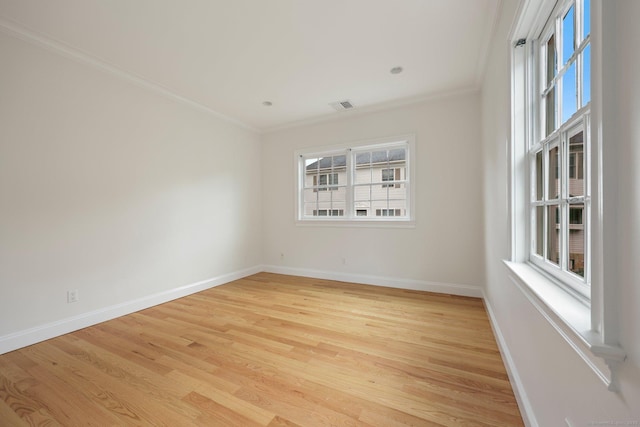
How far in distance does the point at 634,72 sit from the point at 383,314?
2673 mm

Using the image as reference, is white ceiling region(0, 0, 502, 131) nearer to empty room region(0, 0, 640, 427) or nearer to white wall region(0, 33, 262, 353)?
empty room region(0, 0, 640, 427)

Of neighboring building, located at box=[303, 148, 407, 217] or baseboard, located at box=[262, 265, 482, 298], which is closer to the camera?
baseboard, located at box=[262, 265, 482, 298]

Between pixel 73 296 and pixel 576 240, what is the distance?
3.87 metres

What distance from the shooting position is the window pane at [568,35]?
1.10m

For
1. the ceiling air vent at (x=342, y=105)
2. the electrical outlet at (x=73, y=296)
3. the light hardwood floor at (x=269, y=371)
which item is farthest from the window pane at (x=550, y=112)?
the electrical outlet at (x=73, y=296)

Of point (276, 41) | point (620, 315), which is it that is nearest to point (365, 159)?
point (276, 41)

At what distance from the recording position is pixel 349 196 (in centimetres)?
422

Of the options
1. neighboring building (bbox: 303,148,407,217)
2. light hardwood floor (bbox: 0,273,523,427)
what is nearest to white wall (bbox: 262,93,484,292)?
neighboring building (bbox: 303,148,407,217)

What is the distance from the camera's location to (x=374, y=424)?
137cm

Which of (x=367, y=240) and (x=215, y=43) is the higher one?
(x=215, y=43)

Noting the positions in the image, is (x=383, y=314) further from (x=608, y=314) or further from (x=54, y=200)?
(x=54, y=200)

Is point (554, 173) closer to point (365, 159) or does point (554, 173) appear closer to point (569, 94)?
→ point (569, 94)

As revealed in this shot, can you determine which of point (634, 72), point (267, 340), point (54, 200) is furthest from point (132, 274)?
point (634, 72)

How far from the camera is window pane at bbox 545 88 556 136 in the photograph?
1.34 meters
